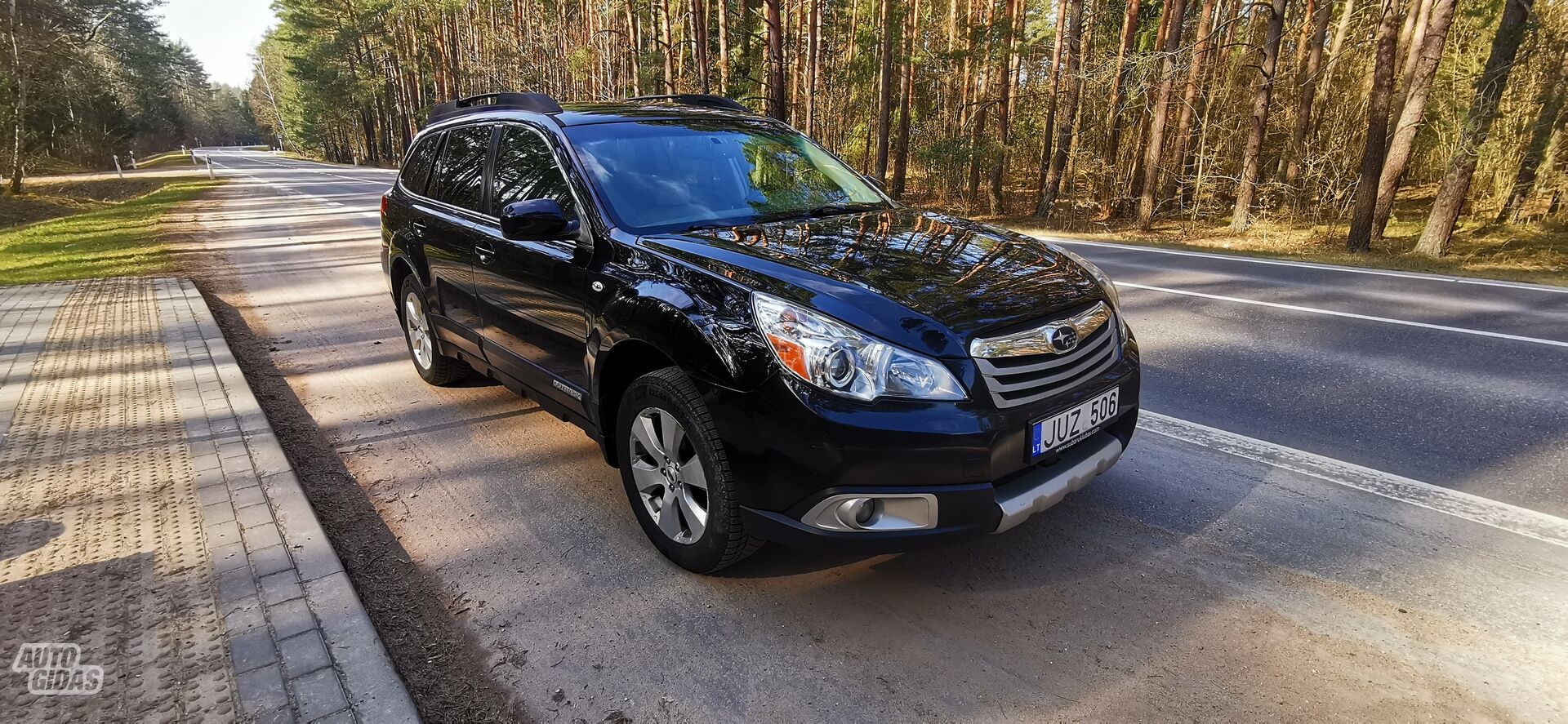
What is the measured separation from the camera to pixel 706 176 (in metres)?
3.85

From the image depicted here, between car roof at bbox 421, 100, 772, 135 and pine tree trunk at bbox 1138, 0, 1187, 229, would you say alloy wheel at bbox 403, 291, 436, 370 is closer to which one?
car roof at bbox 421, 100, 772, 135

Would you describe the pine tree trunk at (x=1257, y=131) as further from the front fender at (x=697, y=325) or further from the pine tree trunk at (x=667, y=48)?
the front fender at (x=697, y=325)

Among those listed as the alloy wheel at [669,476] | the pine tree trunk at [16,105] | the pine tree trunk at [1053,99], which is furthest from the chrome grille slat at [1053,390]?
the pine tree trunk at [16,105]

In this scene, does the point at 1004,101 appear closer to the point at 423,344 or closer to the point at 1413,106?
the point at 1413,106

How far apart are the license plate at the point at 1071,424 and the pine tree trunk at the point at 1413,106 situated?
1351 cm

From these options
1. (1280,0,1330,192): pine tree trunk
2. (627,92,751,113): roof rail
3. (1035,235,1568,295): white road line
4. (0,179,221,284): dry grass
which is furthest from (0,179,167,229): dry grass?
(1280,0,1330,192): pine tree trunk

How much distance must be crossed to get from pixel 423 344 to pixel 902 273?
4.13 meters

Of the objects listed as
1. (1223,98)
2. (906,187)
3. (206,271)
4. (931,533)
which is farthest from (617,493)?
(906,187)

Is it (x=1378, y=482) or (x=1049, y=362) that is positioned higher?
(x=1049, y=362)

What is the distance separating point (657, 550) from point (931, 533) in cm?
129

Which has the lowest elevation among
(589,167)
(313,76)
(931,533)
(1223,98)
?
(931,533)

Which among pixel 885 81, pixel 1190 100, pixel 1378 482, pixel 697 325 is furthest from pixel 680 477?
pixel 885 81

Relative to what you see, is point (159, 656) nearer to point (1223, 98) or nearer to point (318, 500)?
point (318, 500)

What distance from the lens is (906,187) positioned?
2605 centimetres
